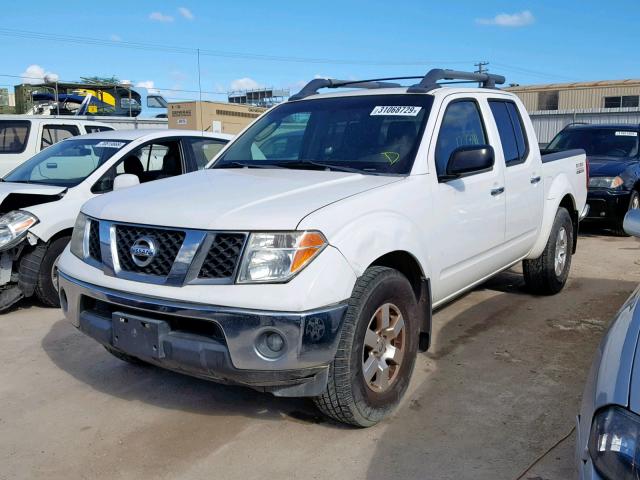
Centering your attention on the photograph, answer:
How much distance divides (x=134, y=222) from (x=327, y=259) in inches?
40.3

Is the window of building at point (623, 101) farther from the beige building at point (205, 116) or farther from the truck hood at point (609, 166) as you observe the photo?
the truck hood at point (609, 166)

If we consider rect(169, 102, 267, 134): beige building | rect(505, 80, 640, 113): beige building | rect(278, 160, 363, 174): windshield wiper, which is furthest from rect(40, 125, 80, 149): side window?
rect(505, 80, 640, 113): beige building

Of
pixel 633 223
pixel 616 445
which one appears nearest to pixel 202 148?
pixel 633 223

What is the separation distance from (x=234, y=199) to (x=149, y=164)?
3.74m

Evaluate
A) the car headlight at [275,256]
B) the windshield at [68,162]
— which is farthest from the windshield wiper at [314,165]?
the windshield at [68,162]

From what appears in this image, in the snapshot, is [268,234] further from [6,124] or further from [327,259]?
[6,124]

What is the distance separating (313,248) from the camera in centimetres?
287

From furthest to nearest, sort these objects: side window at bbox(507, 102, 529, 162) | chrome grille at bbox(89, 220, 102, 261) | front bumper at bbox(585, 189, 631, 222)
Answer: front bumper at bbox(585, 189, 631, 222) < side window at bbox(507, 102, 529, 162) < chrome grille at bbox(89, 220, 102, 261)

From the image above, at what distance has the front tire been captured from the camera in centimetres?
301

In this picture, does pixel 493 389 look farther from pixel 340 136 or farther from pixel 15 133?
pixel 15 133

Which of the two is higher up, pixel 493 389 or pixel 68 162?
pixel 68 162

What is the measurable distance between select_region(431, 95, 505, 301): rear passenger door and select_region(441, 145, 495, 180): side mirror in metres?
0.09

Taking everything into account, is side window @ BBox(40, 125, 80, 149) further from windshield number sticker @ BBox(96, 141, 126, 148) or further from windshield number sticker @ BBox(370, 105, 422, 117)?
windshield number sticker @ BBox(370, 105, 422, 117)

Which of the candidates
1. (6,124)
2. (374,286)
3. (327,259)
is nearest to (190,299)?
(327,259)
